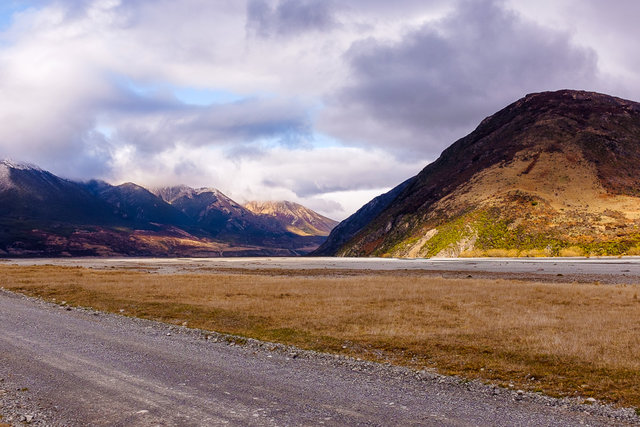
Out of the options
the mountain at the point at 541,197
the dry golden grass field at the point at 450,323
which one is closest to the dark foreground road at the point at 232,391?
the dry golden grass field at the point at 450,323

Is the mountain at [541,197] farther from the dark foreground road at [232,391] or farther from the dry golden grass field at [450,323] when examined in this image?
the dark foreground road at [232,391]

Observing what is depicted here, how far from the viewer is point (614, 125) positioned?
18112 centimetres

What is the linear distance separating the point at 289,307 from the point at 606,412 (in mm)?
23508

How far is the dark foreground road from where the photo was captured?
456 inches

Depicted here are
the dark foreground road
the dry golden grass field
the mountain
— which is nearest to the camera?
the dark foreground road

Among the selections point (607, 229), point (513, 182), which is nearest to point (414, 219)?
point (513, 182)

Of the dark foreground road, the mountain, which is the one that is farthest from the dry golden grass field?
the mountain

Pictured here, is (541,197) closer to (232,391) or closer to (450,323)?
(450,323)

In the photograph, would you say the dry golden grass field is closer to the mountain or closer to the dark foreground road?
the dark foreground road

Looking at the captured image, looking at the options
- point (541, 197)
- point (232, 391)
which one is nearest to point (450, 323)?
point (232, 391)

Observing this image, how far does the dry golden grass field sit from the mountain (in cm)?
8907

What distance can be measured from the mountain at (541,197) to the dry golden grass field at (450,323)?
89067 mm

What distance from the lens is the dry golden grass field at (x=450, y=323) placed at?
16.7 meters

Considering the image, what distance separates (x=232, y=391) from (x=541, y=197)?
148 metres
